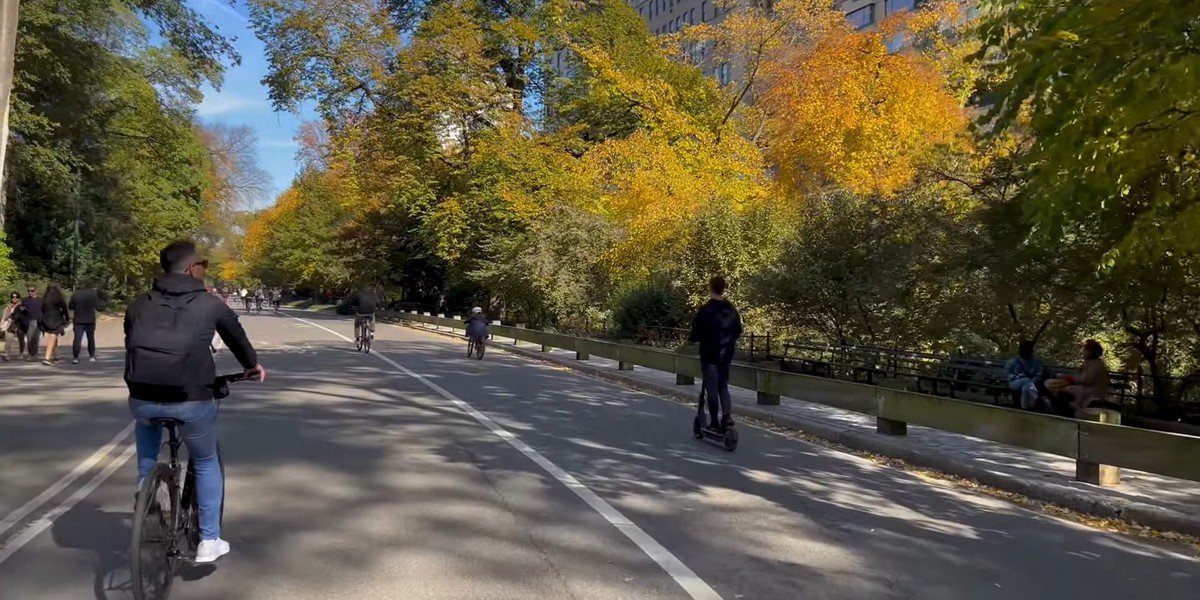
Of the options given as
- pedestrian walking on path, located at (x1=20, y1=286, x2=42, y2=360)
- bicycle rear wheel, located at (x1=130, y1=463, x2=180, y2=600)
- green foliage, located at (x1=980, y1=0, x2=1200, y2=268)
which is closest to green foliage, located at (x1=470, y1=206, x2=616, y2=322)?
pedestrian walking on path, located at (x1=20, y1=286, x2=42, y2=360)

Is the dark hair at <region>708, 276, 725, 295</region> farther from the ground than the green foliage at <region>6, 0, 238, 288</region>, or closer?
closer

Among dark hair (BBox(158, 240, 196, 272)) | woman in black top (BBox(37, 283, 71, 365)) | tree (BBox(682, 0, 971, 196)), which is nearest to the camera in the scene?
dark hair (BBox(158, 240, 196, 272))

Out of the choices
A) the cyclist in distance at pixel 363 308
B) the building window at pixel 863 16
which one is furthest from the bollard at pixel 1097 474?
the building window at pixel 863 16

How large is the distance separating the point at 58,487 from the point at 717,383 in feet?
19.9

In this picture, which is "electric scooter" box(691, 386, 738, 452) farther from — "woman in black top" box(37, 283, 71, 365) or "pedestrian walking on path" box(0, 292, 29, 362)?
"pedestrian walking on path" box(0, 292, 29, 362)

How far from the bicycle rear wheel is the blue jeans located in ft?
0.38

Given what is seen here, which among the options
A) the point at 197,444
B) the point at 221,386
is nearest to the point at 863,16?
the point at 221,386

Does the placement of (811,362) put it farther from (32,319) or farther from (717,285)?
(32,319)

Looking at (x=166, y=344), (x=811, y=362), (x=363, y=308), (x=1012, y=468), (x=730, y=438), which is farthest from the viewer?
(x=363, y=308)

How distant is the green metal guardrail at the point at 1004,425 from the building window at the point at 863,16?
156 feet

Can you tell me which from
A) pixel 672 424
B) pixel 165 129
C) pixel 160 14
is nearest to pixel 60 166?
pixel 160 14

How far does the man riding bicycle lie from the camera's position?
399 centimetres

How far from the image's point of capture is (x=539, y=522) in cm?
601

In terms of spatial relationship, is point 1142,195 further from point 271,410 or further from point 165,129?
point 165,129
